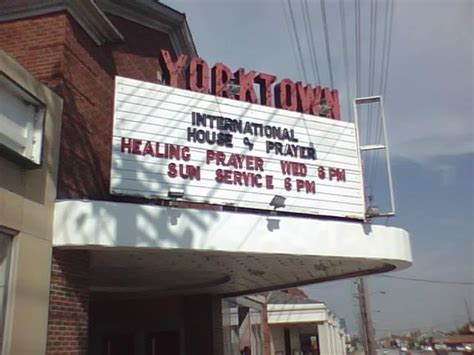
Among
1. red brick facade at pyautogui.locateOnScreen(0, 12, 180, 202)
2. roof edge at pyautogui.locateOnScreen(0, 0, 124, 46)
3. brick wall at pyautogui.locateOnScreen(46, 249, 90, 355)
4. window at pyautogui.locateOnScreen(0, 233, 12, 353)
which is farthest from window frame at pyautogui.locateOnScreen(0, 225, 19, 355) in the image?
roof edge at pyautogui.locateOnScreen(0, 0, 124, 46)

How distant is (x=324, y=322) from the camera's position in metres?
29.1

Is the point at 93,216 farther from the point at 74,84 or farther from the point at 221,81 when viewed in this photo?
the point at 221,81

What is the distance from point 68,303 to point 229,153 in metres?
4.30

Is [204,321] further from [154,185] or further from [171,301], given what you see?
[154,185]

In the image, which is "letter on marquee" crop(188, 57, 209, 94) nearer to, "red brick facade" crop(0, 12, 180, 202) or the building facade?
the building facade

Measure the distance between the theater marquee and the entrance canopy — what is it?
0.95 m

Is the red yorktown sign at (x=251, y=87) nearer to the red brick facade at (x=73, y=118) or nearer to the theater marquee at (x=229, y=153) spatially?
the theater marquee at (x=229, y=153)

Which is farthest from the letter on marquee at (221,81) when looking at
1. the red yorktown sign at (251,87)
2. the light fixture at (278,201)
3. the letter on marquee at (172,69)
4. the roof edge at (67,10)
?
the light fixture at (278,201)

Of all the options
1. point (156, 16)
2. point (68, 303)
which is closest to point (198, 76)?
point (156, 16)

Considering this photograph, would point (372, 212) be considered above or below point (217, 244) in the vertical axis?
above

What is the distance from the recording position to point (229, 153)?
37.4 ft

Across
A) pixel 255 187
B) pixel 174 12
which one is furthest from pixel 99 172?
pixel 174 12

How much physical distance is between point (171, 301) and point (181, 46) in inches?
299

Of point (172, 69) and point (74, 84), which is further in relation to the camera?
point (172, 69)
